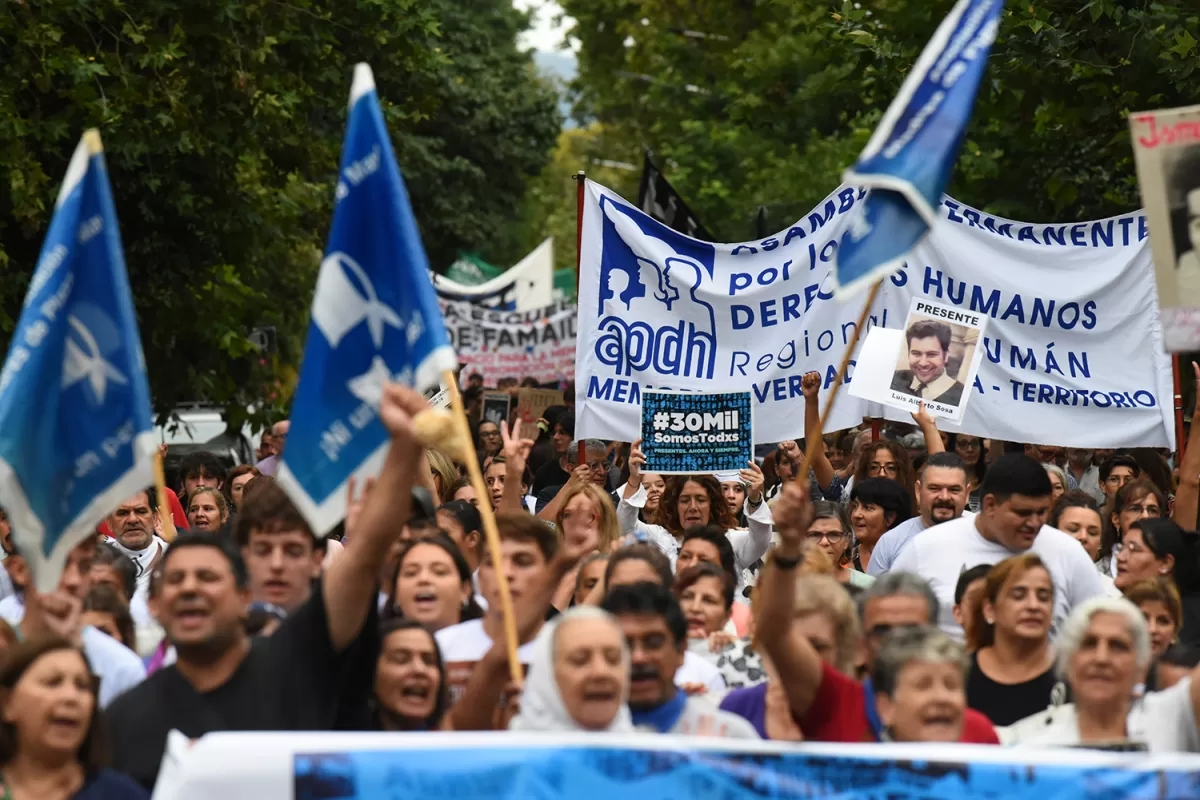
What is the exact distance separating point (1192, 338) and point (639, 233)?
5523 mm

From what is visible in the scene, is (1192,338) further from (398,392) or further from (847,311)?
(847,311)

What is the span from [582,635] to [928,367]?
19.6ft

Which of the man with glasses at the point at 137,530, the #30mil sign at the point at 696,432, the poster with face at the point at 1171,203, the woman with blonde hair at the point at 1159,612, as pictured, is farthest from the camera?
the #30mil sign at the point at 696,432

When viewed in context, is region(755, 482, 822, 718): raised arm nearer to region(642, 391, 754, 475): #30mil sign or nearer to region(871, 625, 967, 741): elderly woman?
region(871, 625, 967, 741): elderly woman

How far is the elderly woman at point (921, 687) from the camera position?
5363 millimetres

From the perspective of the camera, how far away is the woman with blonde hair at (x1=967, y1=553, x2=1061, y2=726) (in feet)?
22.0

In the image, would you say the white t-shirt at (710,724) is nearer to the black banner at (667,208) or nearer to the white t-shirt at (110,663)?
the white t-shirt at (110,663)

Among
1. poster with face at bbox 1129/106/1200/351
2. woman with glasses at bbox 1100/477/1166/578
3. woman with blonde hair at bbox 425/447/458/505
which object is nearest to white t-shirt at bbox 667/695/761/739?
poster with face at bbox 1129/106/1200/351

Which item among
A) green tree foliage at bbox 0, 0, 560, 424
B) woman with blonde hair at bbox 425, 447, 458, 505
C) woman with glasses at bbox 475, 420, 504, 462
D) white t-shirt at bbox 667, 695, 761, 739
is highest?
green tree foliage at bbox 0, 0, 560, 424

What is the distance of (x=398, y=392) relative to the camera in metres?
5.45

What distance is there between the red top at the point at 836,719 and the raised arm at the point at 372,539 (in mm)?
1219

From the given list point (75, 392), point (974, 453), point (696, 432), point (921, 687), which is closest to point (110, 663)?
point (75, 392)

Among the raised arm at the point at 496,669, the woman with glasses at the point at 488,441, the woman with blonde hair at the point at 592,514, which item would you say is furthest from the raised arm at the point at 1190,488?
the woman with glasses at the point at 488,441

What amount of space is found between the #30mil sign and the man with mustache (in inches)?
181
